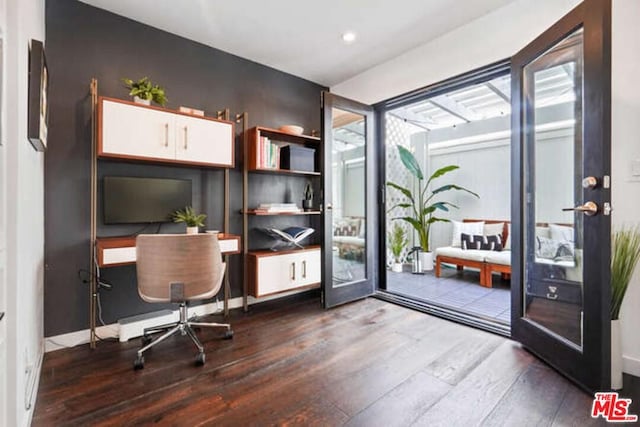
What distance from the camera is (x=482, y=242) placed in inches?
167

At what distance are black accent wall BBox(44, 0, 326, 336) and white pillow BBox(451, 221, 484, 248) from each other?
10.6 feet

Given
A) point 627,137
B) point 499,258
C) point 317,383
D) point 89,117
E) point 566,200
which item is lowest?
point 317,383

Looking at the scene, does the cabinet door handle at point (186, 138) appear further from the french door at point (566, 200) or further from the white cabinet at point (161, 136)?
the french door at point (566, 200)

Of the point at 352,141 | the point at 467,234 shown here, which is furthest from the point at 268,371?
the point at 467,234

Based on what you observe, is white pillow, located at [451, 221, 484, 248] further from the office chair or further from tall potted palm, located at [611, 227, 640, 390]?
the office chair

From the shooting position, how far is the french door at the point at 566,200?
152 centimetres

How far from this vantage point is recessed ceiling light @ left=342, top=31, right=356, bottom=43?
106 inches

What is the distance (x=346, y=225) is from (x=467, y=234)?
2.17m

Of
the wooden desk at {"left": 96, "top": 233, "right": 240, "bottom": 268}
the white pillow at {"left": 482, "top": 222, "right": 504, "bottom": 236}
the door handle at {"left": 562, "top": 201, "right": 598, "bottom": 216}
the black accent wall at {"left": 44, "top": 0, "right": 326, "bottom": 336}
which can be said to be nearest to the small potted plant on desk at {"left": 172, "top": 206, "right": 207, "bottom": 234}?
the black accent wall at {"left": 44, "top": 0, "right": 326, "bottom": 336}

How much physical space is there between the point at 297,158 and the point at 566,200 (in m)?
2.30

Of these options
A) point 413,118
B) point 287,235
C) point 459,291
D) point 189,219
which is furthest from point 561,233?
point 413,118

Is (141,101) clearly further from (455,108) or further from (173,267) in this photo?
(455,108)

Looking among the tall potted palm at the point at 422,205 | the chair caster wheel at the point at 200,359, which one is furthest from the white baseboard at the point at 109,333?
the tall potted palm at the point at 422,205

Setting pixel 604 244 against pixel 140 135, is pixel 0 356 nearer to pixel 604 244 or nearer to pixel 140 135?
pixel 140 135
